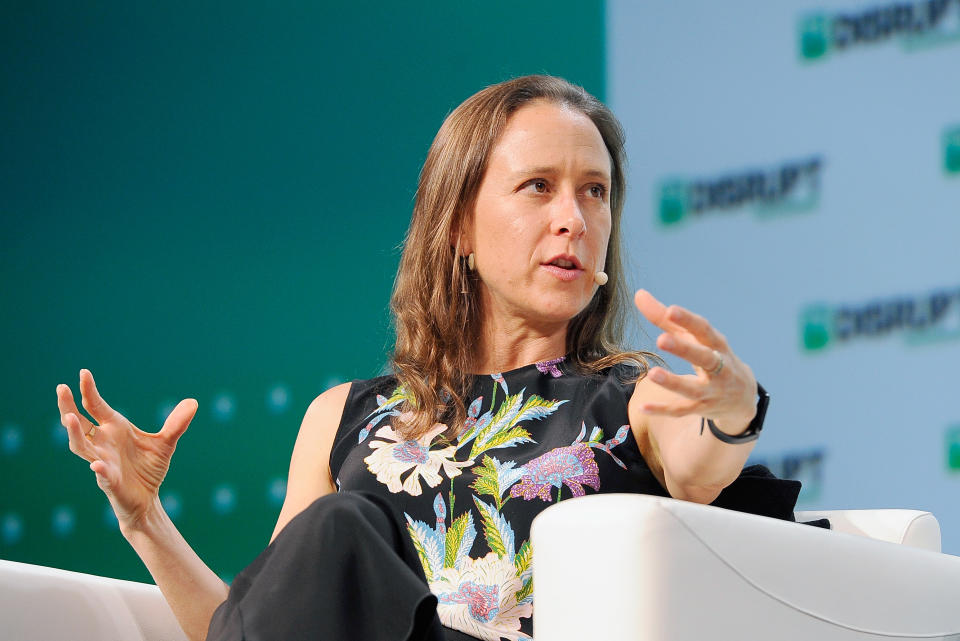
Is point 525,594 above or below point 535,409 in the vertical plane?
below

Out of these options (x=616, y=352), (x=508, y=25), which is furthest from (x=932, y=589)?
(x=508, y=25)

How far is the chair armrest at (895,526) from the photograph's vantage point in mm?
1409

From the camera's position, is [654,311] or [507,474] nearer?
[654,311]

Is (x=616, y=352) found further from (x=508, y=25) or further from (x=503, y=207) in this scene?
(x=508, y=25)

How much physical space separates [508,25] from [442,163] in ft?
6.18

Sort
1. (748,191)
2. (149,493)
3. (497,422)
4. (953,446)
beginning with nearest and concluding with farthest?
(149,493), (497,422), (953,446), (748,191)

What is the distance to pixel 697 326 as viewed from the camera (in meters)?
0.98

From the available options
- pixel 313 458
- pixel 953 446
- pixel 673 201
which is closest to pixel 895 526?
pixel 313 458

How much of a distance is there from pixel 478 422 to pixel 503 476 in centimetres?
13

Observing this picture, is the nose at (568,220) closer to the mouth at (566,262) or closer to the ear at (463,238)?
the mouth at (566,262)

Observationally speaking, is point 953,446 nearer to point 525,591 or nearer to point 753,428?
point 525,591

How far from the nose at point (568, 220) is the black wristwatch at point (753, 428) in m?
0.52

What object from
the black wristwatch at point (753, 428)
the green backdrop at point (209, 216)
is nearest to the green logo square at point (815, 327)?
the green backdrop at point (209, 216)

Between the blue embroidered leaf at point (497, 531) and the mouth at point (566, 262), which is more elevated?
the mouth at point (566, 262)
